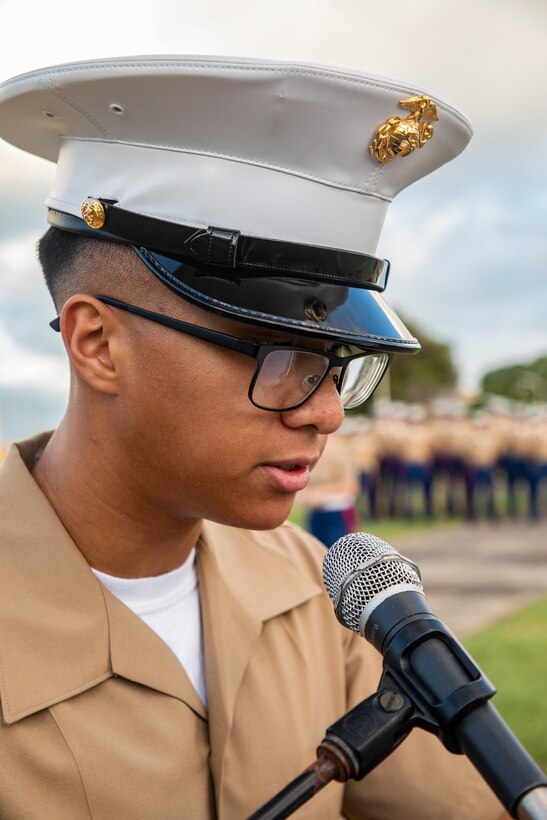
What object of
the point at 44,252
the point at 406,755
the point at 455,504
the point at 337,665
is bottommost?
the point at 455,504

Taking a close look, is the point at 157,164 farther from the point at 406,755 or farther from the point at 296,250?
the point at 406,755

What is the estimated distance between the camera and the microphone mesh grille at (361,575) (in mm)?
1412

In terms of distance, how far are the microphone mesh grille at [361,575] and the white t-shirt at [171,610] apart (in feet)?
2.24

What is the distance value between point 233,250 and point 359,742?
3.00 feet

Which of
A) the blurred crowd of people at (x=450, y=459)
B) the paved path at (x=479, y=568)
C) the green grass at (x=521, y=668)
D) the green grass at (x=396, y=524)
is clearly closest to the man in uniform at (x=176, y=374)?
the green grass at (x=521, y=668)

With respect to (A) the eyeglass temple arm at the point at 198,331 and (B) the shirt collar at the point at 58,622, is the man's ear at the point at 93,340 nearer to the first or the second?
(A) the eyeglass temple arm at the point at 198,331

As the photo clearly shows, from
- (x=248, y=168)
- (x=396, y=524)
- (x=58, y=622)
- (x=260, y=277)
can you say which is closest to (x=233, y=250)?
(x=260, y=277)

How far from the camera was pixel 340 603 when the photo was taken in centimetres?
147

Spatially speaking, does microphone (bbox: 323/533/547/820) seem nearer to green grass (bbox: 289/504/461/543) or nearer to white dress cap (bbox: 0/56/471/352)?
white dress cap (bbox: 0/56/471/352)

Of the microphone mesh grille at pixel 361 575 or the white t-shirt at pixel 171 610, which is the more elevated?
the microphone mesh grille at pixel 361 575

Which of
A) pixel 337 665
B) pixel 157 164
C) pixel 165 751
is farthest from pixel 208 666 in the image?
pixel 157 164

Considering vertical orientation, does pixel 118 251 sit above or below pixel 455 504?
above

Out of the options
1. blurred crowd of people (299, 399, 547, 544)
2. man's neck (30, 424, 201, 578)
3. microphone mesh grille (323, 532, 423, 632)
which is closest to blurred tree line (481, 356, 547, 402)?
blurred crowd of people (299, 399, 547, 544)

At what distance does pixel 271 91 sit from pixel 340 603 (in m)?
0.93
